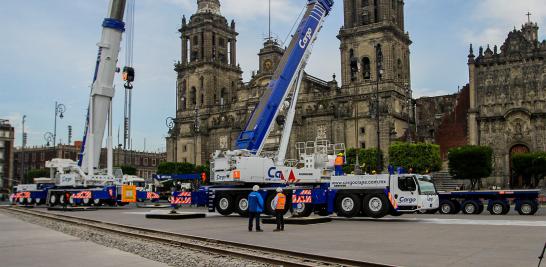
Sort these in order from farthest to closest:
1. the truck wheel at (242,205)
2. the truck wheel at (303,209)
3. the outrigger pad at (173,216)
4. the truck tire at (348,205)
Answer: the truck wheel at (242,205) → the outrigger pad at (173,216) → the truck wheel at (303,209) → the truck tire at (348,205)

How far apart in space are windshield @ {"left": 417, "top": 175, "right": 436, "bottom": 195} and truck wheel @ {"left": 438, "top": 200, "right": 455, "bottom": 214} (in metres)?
6.72

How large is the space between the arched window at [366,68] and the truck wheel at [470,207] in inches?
1606

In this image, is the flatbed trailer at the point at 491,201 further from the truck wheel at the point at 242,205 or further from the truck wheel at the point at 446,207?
the truck wheel at the point at 242,205

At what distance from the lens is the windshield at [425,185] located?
2509 centimetres

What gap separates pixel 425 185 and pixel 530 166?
32376 millimetres

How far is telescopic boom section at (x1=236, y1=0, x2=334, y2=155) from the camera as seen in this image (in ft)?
93.9

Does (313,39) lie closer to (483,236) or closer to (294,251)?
(483,236)

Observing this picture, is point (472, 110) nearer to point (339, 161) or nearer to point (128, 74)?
point (339, 161)

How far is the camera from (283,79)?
29.4m

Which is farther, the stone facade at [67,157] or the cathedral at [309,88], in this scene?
the stone facade at [67,157]

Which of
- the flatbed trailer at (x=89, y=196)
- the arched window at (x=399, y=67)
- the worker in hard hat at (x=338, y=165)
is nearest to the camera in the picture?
the worker in hard hat at (x=338, y=165)

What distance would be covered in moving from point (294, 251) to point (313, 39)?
19.0 metres

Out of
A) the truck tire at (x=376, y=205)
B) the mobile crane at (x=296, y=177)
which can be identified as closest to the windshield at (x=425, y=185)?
the mobile crane at (x=296, y=177)

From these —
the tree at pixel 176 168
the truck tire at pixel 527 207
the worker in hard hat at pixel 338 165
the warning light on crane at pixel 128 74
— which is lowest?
the truck tire at pixel 527 207
